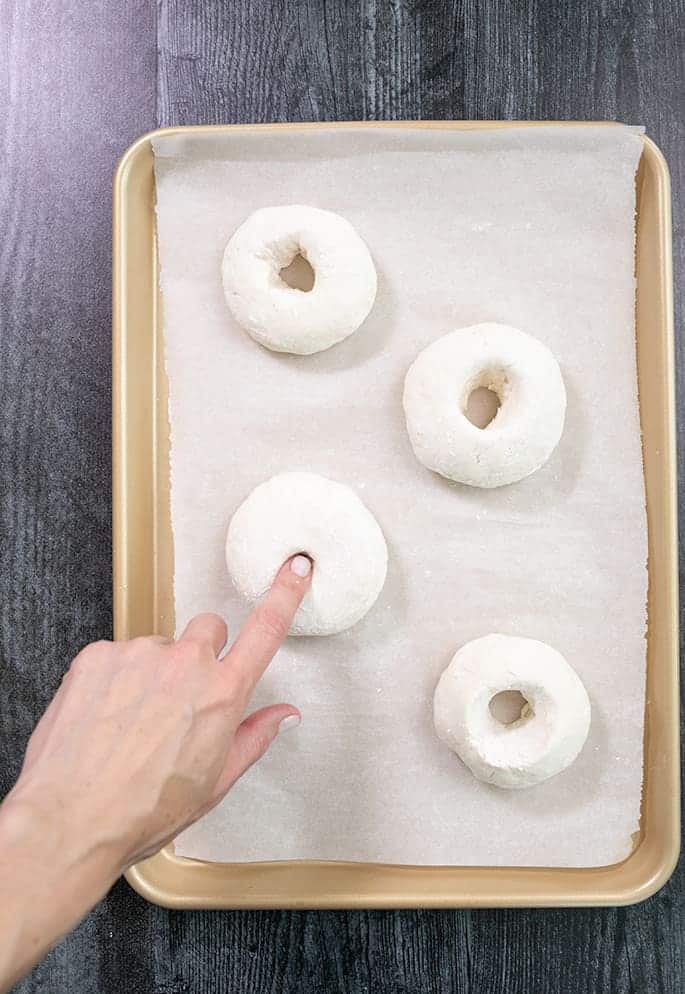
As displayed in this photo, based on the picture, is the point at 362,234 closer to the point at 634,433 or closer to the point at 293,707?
the point at 634,433

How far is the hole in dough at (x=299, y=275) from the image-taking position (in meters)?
1.05

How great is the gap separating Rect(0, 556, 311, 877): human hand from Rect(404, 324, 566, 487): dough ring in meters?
0.33

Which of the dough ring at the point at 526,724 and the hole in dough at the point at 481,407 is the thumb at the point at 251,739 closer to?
the dough ring at the point at 526,724

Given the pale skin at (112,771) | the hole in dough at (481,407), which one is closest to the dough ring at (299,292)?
the hole in dough at (481,407)

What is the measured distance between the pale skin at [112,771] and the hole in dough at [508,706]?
35 cm

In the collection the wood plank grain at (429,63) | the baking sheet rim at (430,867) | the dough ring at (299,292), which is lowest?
the baking sheet rim at (430,867)

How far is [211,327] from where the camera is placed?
3.40 feet

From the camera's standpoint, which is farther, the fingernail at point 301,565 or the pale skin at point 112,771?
the fingernail at point 301,565

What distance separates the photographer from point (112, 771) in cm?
68

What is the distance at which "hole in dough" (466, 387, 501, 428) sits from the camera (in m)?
1.04

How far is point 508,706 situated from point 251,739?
34 cm

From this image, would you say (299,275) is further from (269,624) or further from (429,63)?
(269,624)

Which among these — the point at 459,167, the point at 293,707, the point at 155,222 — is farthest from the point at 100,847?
the point at 459,167

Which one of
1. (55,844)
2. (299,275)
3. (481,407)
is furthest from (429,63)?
(55,844)
